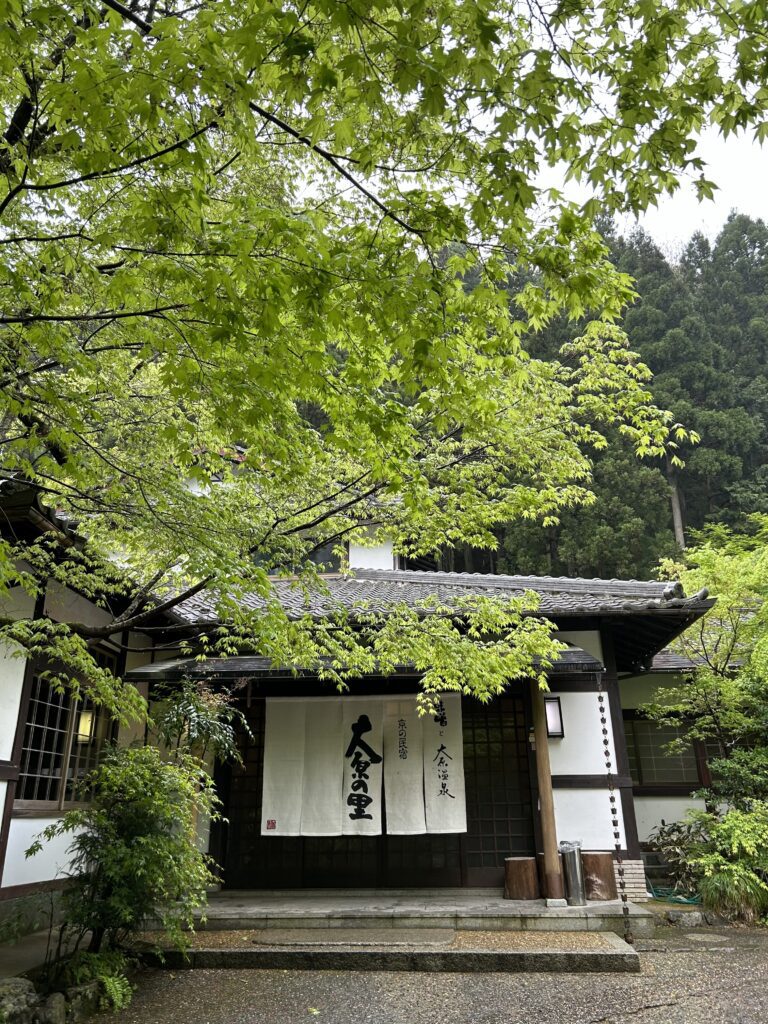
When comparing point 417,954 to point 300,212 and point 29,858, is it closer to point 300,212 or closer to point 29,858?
point 29,858

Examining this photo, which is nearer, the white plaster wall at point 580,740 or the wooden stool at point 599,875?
the wooden stool at point 599,875

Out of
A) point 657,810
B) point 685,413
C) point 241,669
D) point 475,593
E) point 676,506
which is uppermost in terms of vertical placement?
point 685,413

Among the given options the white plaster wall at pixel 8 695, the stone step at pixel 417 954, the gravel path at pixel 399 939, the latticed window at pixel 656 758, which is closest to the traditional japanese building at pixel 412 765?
the white plaster wall at pixel 8 695

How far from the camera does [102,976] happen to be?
575cm

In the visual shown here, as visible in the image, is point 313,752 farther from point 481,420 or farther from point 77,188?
point 77,188

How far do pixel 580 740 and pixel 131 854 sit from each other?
618cm

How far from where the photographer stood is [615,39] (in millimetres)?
3486

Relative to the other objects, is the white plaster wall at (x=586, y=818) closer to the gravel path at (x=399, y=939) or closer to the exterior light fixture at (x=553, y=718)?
the exterior light fixture at (x=553, y=718)

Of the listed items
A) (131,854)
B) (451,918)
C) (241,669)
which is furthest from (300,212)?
(451,918)

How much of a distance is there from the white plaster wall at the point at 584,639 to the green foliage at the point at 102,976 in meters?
6.93

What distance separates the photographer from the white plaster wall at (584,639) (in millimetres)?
10469

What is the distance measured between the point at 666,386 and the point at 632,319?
150 inches

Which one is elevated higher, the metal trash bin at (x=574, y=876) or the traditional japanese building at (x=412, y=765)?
the traditional japanese building at (x=412, y=765)

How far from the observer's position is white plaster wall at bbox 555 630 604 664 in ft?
34.3
